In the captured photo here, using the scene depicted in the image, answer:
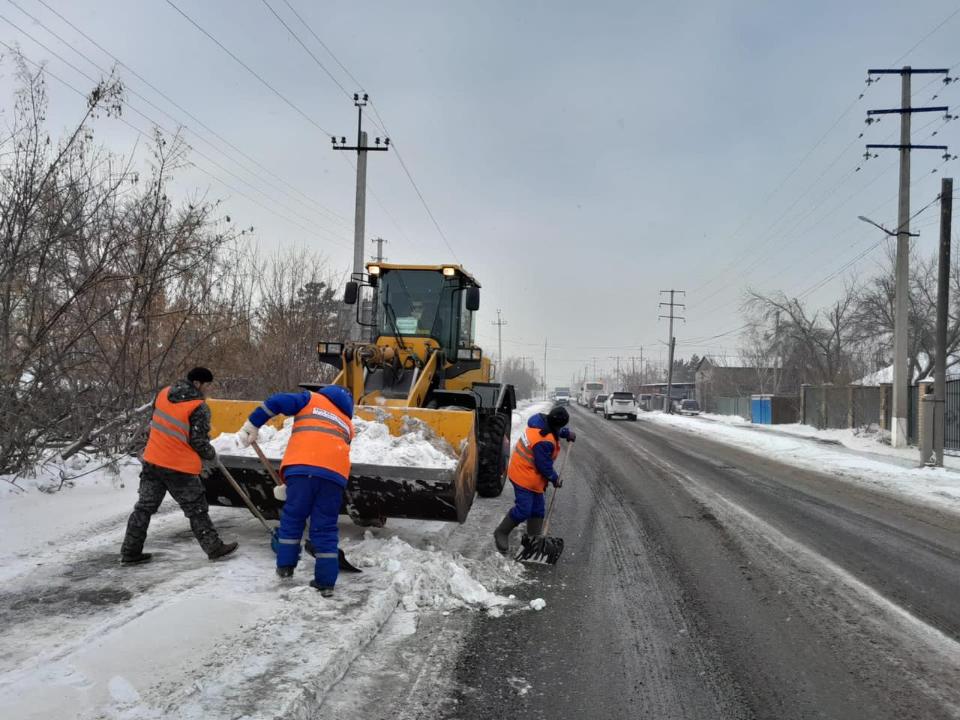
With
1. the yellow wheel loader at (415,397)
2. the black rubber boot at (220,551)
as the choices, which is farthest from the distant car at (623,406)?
the black rubber boot at (220,551)

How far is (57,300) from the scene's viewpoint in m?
7.45

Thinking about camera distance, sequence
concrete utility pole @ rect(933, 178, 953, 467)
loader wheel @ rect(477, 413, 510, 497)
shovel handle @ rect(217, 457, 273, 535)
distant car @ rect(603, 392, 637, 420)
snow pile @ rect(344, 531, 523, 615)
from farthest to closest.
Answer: distant car @ rect(603, 392, 637, 420) < concrete utility pole @ rect(933, 178, 953, 467) < loader wheel @ rect(477, 413, 510, 497) < shovel handle @ rect(217, 457, 273, 535) < snow pile @ rect(344, 531, 523, 615)

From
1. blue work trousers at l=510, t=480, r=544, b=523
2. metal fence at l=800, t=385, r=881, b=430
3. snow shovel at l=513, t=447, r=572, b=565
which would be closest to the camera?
snow shovel at l=513, t=447, r=572, b=565

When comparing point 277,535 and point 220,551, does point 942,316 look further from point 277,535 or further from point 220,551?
point 220,551

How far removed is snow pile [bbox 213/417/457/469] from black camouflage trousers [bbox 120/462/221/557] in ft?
1.73

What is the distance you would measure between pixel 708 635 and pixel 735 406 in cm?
4402

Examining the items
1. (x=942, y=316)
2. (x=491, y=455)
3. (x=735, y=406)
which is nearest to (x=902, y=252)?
(x=942, y=316)

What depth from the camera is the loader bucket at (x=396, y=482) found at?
556 cm

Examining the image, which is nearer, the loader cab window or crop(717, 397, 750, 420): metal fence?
the loader cab window

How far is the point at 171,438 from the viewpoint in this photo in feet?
17.0

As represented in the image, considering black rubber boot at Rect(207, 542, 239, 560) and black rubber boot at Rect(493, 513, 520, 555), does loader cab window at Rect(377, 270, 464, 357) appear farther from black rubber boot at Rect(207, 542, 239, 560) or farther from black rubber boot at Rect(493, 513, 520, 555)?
black rubber boot at Rect(207, 542, 239, 560)

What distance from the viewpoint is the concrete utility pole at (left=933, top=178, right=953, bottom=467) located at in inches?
573

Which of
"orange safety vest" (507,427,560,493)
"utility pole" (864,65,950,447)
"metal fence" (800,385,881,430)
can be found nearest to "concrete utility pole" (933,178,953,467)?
"utility pole" (864,65,950,447)

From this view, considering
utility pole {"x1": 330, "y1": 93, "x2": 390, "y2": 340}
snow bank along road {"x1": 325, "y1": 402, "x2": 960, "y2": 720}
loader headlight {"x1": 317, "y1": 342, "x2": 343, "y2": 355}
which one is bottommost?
snow bank along road {"x1": 325, "y1": 402, "x2": 960, "y2": 720}
